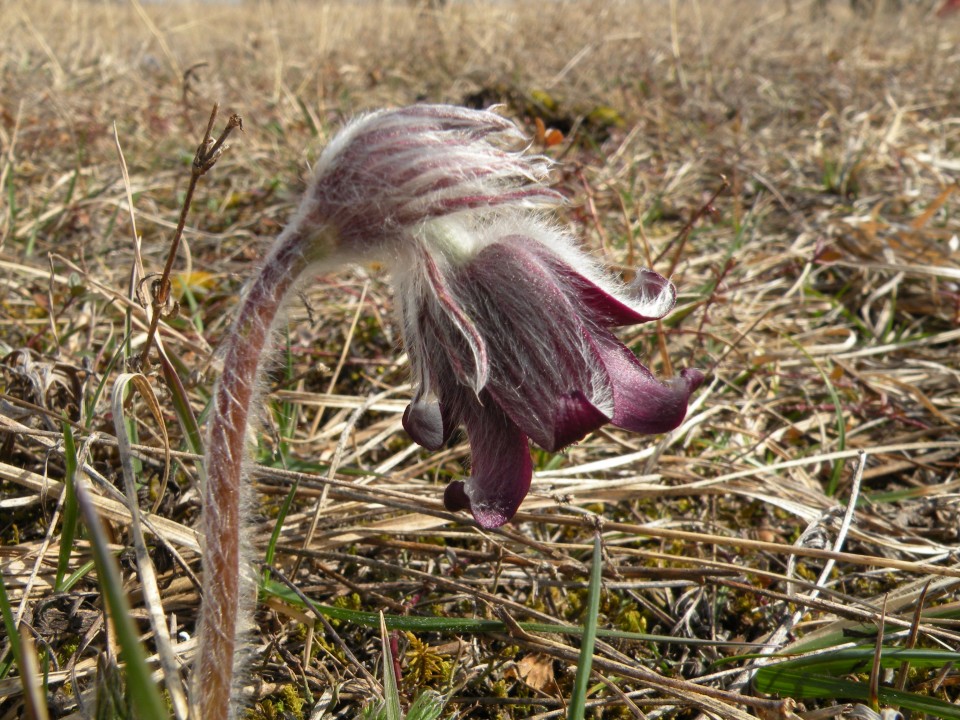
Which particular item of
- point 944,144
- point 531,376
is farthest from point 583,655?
point 944,144

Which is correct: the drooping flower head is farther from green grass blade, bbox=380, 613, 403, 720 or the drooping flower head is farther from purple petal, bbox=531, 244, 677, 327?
green grass blade, bbox=380, 613, 403, 720

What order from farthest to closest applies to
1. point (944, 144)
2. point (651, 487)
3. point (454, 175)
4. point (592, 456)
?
point (944, 144) < point (592, 456) < point (651, 487) < point (454, 175)

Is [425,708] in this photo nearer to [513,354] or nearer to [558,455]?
[513,354]

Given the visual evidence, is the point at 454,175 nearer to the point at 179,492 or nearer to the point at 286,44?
the point at 179,492

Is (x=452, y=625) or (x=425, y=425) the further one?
(x=452, y=625)

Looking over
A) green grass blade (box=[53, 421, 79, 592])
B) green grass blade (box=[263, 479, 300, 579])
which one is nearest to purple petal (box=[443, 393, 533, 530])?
green grass blade (box=[263, 479, 300, 579])

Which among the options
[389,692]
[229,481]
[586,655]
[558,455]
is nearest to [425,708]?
[389,692]

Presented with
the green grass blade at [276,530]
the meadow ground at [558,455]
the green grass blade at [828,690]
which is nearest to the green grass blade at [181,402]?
the meadow ground at [558,455]
